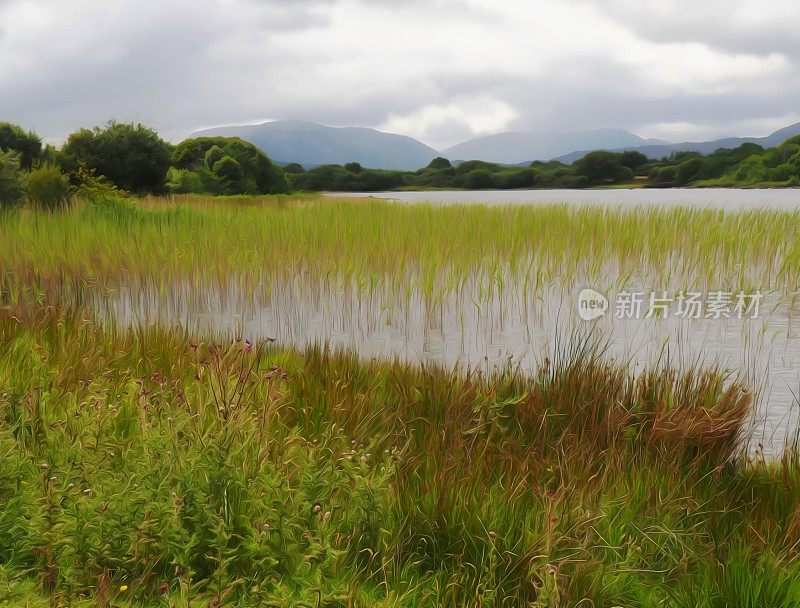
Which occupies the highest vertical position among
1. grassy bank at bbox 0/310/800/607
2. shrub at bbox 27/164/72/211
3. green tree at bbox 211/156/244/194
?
green tree at bbox 211/156/244/194

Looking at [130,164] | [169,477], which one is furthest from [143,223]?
[169,477]

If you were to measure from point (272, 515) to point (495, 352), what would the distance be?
9.69ft

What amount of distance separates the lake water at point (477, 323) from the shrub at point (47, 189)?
19.9 ft

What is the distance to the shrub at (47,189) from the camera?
1112cm

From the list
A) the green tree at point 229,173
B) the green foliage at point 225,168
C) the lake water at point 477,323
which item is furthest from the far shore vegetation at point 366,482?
the green tree at point 229,173

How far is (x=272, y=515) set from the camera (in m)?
2.05

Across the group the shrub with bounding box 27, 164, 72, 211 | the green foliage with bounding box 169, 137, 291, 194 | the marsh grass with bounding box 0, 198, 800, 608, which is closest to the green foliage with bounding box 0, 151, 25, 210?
the shrub with bounding box 27, 164, 72, 211

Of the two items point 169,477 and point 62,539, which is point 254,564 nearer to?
point 169,477

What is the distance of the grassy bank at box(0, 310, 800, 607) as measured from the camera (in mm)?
1978

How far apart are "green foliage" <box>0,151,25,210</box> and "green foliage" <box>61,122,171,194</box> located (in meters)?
4.44

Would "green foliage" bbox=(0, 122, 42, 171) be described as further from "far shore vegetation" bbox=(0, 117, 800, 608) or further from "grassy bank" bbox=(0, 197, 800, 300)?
"far shore vegetation" bbox=(0, 117, 800, 608)

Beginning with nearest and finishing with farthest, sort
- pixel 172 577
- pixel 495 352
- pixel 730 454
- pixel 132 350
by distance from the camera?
pixel 172 577 < pixel 730 454 < pixel 132 350 < pixel 495 352

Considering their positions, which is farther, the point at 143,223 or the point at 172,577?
the point at 143,223

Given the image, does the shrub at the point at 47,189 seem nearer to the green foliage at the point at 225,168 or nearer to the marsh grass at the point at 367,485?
the green foliage at the point at 225,168
